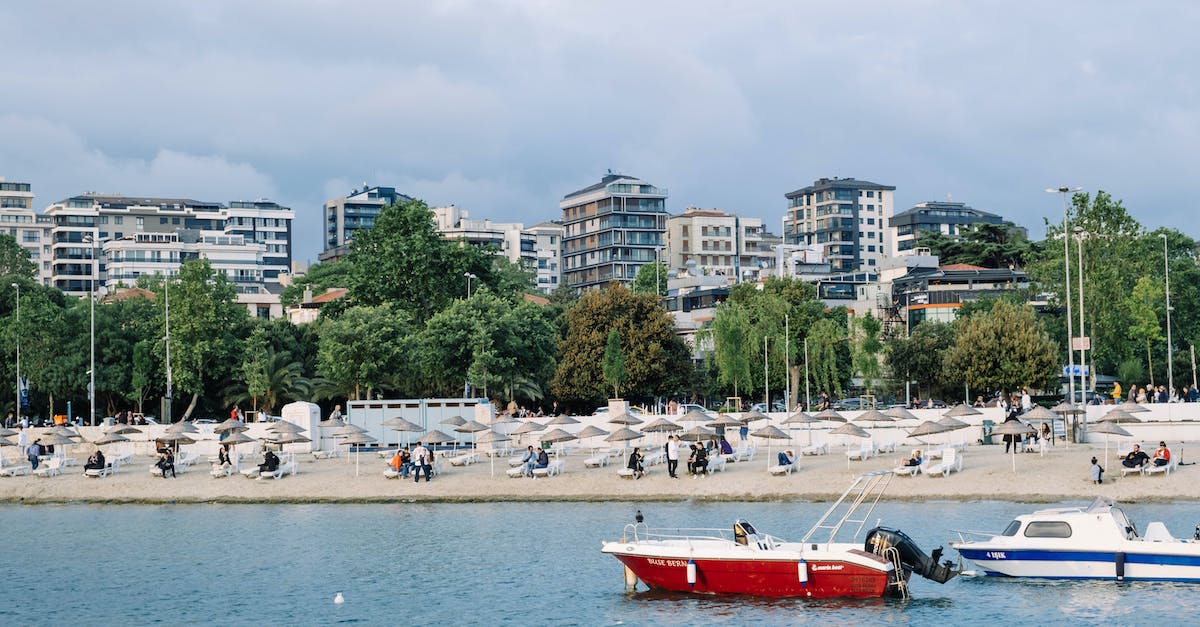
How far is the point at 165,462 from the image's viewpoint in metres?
56.8

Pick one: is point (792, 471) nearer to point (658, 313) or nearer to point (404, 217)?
point (658, 313)

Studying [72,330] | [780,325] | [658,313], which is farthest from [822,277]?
[72,330]

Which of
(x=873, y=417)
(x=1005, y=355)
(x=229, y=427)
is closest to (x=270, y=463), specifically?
(x=229, y=427)

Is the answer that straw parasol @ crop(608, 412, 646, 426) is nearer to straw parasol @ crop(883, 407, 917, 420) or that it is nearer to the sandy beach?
the sandy beach

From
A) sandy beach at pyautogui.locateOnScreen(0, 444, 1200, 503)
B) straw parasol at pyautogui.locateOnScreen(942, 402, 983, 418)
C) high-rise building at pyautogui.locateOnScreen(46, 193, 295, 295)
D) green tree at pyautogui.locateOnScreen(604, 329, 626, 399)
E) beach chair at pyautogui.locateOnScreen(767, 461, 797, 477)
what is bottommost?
sandy beach at pyautogui.locateOnScreen(0, 444, 1200, 503)

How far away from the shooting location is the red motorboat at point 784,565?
1203 inches

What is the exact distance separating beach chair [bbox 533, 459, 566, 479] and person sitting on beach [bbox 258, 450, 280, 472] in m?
9.89

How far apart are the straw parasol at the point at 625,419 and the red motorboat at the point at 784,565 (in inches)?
1033

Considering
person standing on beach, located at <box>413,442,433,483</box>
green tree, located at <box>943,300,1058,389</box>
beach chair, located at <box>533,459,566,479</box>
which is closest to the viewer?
beach chair, located at <box>533,459,566,479</box>

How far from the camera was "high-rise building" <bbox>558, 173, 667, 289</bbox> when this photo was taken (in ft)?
598

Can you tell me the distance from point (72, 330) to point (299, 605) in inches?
2324

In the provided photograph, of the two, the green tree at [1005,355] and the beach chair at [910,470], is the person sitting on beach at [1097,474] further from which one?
the green tree at [1005,355]

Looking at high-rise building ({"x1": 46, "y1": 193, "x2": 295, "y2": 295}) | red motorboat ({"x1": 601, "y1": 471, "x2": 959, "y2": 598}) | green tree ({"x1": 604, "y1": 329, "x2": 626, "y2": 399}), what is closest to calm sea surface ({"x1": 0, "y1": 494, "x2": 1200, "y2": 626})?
red motorboat ({"x1": 601, "y1": 471, "x2": 959, "y2": 598})

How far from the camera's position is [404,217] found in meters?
96.5
